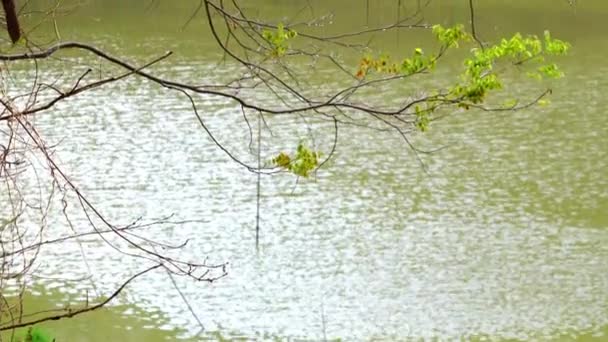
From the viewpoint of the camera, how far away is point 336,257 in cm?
627

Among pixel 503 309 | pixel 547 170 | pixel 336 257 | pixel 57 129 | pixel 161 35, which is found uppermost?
pixel 161 35

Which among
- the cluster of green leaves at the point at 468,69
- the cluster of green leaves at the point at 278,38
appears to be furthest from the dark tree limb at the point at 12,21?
the cluster of green leaves at the point at 468,69

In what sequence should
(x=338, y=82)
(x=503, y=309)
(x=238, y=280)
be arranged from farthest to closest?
1. (x=338, y=82)
2. (x=238, y=280)
3. (x=503, y=309)

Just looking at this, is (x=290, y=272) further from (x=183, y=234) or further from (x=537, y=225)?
(x=537, y=225)

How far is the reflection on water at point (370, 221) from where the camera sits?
5.58 metres

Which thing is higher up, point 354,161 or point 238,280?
point 354,161

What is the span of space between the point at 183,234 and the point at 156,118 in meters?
2.58

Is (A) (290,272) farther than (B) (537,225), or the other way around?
(B) (537,225)

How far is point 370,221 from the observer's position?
6.82 metres

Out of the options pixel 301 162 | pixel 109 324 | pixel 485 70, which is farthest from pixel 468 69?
pixel 109 324

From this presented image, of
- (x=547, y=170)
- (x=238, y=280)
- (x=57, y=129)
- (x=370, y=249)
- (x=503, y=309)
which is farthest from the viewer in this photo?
(x=57, y=129)

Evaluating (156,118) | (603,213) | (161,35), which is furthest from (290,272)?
(161,35)

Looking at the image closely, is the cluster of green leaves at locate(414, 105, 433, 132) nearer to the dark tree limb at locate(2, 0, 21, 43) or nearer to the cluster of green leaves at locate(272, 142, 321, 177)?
the cluster of green leaves at locate(272, 142, 321, 177)

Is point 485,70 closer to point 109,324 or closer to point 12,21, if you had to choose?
point 12,21
